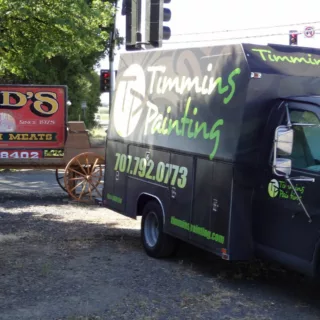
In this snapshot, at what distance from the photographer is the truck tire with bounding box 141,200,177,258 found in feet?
26.8

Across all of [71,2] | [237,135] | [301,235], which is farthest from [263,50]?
[71,2]

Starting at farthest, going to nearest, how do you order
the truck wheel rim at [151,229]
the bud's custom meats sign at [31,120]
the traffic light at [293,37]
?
1. the traffic light at [293,37]
2. the bud's custom meats sign at [31,120]
3. the truck wheel rim at [151,229]

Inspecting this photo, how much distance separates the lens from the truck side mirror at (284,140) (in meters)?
5.90

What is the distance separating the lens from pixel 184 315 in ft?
19.7

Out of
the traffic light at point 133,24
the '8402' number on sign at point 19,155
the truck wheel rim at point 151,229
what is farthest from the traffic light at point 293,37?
the truck wheel rim at point 151,229

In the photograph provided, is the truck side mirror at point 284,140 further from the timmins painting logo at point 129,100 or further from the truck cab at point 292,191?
the timmins painting logo at point 129,100

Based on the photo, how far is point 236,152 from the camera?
6.52m

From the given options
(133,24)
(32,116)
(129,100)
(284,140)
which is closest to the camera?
(284,140)

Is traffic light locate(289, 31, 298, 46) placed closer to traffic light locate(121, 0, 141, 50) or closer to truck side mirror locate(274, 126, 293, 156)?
traffic light locate(121, 0, 141, 50)

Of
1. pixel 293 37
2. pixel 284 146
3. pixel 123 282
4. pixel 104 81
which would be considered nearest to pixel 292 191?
pixel 284 146

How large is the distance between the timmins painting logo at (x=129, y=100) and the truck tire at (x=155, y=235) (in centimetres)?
115

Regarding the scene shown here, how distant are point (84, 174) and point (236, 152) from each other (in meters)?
6.96

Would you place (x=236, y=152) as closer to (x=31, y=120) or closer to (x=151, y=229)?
(x=151, y=229)

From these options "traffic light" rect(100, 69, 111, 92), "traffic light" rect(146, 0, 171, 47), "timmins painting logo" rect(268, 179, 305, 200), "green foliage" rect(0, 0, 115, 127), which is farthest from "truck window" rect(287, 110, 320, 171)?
"traffic light" rect(100, 69, 111, 92)
